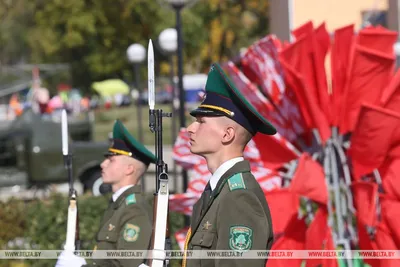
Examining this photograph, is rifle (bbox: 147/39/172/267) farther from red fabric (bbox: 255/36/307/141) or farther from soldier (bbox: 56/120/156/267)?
red fabric (bbox: 255/36/307/141)

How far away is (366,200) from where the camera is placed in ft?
17.3

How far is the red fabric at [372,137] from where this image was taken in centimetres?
512

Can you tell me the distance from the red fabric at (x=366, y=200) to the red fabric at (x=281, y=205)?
0.37 metres

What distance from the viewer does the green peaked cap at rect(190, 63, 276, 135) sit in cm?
362

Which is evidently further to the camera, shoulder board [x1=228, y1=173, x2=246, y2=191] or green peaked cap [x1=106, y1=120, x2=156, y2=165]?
green peaked cap [x1=106, y1=120, x2=156, y2=165]

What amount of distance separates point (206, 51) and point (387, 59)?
34977 mm

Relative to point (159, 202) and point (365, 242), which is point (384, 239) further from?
point (159, 202)

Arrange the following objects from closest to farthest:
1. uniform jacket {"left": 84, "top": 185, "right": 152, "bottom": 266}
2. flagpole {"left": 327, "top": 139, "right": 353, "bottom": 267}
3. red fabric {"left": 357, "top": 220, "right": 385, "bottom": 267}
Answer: uniform jacket {"left": 84, "top": 185, "right": 152, "bottom": 266}
red fabric {"left": 357, "top": 220, "right": 385, "bottom": 267}
flagpole {"left": 327, "top": 139, "right": 353, "bottom": 267}

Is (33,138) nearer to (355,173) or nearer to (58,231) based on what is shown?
(58,231)

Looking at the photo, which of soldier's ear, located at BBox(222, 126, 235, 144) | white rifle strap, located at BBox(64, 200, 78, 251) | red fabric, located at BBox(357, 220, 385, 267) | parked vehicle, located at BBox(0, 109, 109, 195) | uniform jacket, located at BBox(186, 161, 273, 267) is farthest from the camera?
parked vehicle, located at BBox(0, 109, 109, 195)

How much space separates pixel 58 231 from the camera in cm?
883

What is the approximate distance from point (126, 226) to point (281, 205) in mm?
965

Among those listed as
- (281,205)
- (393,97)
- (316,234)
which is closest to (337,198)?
(316,234)

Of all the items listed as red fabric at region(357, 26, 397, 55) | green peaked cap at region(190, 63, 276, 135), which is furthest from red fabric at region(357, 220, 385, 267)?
green peaked cap at region(190, 63, 276, 135)
